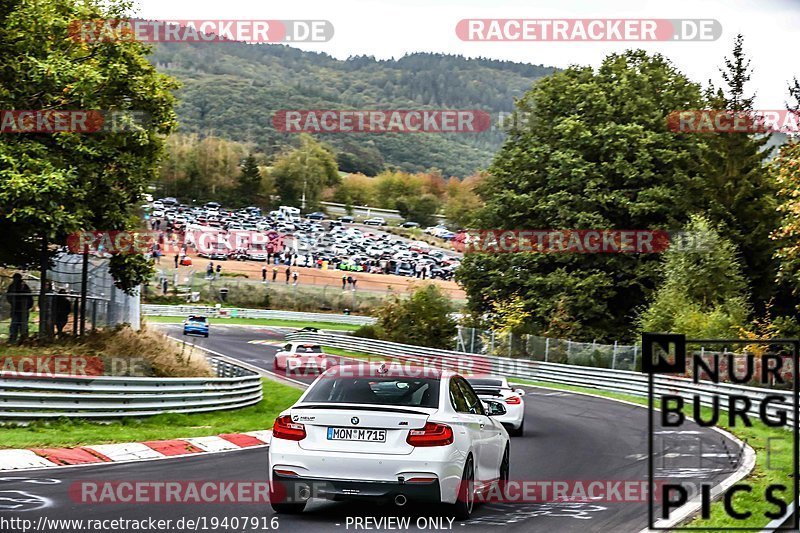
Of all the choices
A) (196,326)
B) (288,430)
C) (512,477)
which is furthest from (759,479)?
(196,326)

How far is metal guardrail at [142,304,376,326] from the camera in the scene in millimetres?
80438

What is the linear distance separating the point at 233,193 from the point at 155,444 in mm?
138377

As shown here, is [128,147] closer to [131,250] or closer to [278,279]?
[131,250]

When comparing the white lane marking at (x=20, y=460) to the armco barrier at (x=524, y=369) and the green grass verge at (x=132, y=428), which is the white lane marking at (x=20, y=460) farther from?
the armco barrier at (x=524, y=369)

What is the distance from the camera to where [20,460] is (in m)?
14.2

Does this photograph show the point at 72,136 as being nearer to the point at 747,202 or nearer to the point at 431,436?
the point at 431,436

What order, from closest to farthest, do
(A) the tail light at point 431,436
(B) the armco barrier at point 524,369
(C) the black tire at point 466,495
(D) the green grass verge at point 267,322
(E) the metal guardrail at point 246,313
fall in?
(A) the tail light at point 431,436, (C) the black tire at point 466,495, (B) the armco barrier at point 524,369, (D) the green grass verge at point 267,322, (E) the metal guardrail at point 246,313

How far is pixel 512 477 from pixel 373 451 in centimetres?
505

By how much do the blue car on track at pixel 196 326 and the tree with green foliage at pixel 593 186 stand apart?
606 inches

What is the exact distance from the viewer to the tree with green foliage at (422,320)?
54.8 metres

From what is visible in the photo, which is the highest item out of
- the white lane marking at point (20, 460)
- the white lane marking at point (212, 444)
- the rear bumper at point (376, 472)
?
the rear bumper at point (376, 472)

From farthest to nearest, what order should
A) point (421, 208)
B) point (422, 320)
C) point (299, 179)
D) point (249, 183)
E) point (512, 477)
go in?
point (421, 208), point (299, 179), point (249, 183), point (422, 320), point (512, 477)

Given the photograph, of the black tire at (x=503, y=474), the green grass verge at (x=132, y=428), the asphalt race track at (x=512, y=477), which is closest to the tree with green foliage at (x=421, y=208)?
the asphalt race track at (x=512, y=477)

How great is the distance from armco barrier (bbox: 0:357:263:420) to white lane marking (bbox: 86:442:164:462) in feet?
10.1
